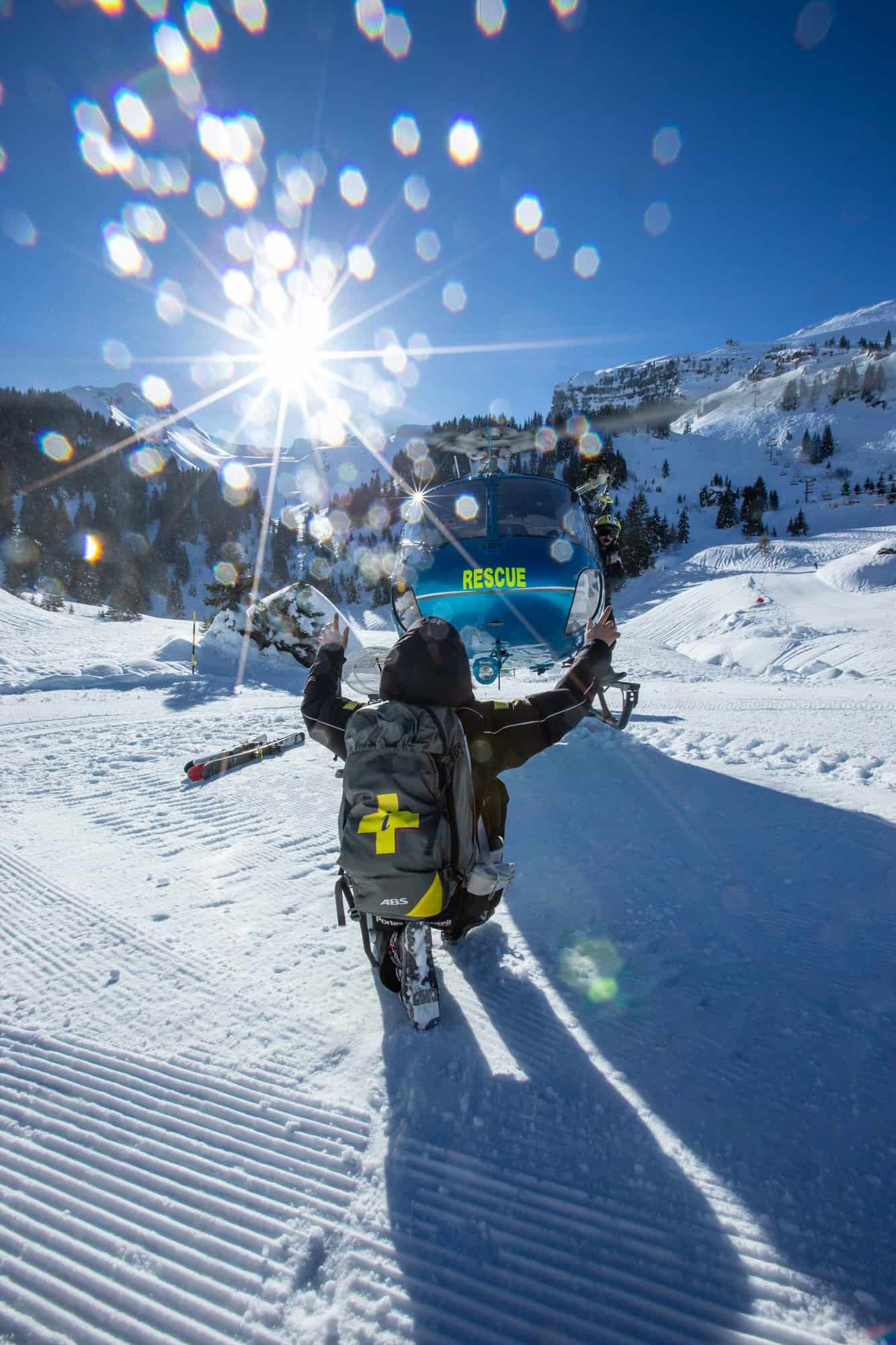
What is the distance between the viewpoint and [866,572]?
24328mm

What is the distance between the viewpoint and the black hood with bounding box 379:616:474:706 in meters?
2.34

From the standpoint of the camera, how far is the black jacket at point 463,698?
2361 mm

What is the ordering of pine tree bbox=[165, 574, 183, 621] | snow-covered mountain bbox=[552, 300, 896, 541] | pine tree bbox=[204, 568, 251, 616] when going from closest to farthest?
pine tree bbox=[204, 568, 251, 616] → pine tree bbox=[165, 574, 183, 621] → snow-covered mountain bbox=[552, 300, 896, 541]

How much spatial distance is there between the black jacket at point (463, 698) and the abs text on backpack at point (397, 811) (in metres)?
0.14

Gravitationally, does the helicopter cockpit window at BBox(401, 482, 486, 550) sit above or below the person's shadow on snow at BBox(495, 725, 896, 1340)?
above

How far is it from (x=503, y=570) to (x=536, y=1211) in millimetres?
4482

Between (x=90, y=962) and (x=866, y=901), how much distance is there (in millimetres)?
4356

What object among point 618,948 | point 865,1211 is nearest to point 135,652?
point 618,948

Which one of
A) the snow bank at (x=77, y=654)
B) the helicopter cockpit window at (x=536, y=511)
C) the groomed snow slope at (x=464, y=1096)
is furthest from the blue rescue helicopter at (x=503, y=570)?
the snow bank at (x=77, y=654)

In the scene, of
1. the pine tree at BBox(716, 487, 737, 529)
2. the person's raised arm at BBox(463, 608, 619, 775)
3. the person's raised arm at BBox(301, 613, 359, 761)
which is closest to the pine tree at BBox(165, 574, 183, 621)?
the pine tree at BBox(716, 487, 737, 529)

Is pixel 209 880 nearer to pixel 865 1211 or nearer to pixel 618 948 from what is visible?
pixel 618 948

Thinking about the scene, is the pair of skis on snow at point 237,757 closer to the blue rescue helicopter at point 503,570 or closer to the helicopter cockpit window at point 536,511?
the blue rescue helicopter at point 503,570

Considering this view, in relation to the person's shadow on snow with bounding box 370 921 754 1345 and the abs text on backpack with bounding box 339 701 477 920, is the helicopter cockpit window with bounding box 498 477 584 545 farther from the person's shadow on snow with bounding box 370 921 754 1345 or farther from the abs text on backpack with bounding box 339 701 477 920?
the person's shadow on snow with bounding box 370 921 754 1345

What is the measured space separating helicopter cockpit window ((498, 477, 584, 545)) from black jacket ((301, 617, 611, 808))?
2.84m
